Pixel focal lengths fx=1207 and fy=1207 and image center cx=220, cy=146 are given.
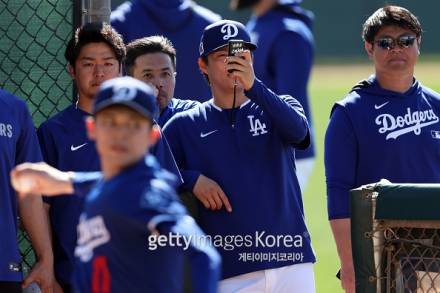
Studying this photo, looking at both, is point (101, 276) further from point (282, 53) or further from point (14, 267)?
point (282, 53)

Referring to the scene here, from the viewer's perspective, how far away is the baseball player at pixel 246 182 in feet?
16.5

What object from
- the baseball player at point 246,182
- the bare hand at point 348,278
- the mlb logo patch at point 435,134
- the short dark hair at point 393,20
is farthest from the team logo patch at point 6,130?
the mlb logo patch at point 435,134

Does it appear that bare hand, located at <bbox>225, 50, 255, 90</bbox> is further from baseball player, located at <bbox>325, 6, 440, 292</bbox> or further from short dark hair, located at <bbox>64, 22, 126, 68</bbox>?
baseball player, located at <bbox>325, 6, 440, 292</bbox>

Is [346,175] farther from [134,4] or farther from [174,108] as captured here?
[134,4]

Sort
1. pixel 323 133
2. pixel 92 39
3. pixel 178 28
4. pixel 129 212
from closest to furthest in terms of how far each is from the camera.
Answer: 1. pixel 129 212
2. pixel 92 39
3. pixel 178 28
4. pixel 323 133

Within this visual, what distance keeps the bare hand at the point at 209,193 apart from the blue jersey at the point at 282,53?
3332mm

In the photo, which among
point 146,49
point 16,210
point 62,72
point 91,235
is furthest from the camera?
point 146,49

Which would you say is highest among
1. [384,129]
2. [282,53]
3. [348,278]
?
[282,53]

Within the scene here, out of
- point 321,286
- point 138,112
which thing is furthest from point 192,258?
point 321,286

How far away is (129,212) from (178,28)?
4403 mm

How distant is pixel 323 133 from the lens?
18.0m

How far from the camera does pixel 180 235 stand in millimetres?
3275

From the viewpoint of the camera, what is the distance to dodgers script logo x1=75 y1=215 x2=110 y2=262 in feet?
11.2

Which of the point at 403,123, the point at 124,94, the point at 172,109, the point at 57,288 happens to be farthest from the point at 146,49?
the point at 124,94
